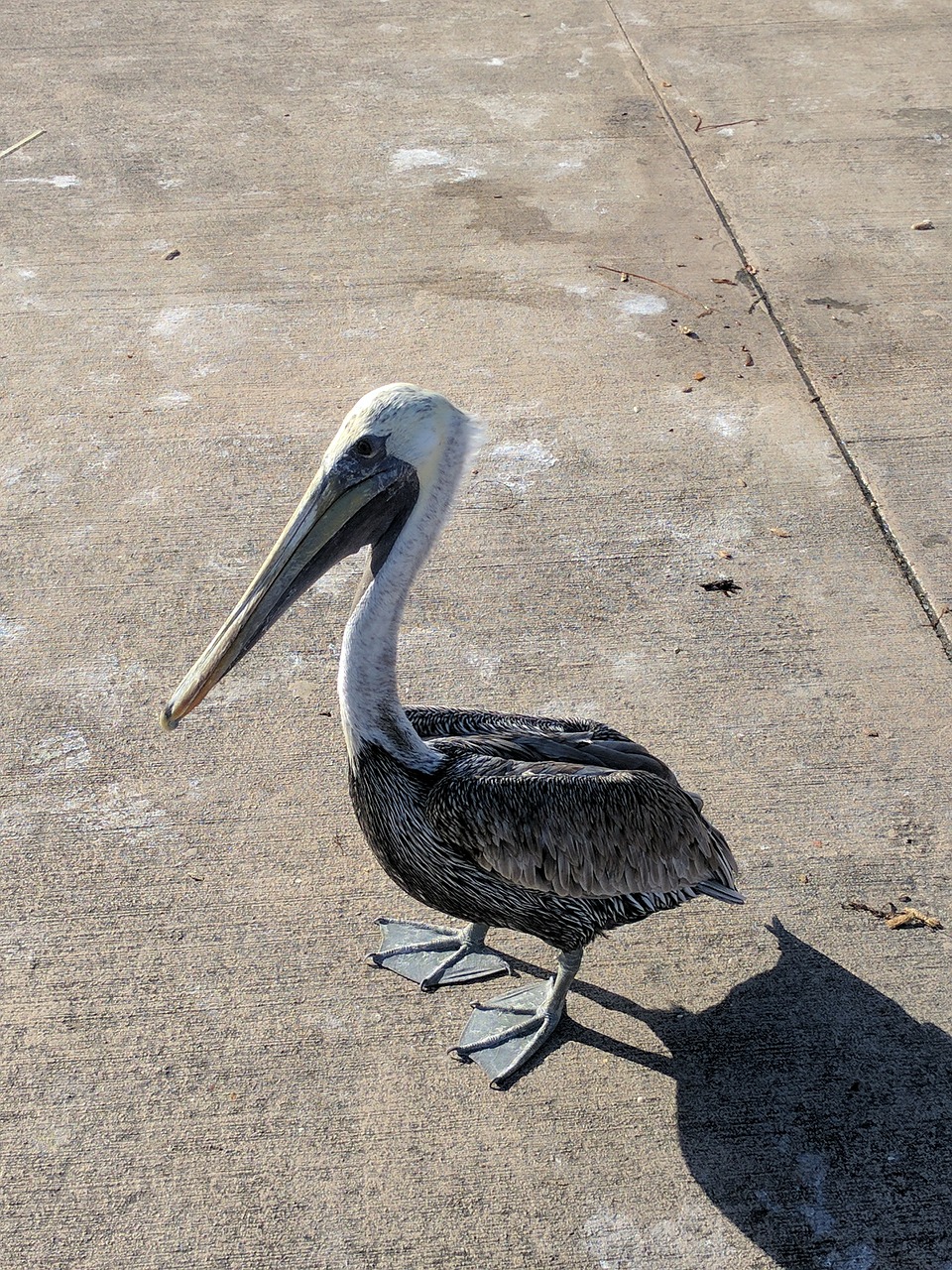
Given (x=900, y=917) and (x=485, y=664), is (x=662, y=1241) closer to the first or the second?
(x=900, y=917)

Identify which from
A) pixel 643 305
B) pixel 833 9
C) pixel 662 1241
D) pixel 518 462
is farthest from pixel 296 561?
pixel 833 9

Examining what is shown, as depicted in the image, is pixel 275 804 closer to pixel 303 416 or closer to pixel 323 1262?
pixel 323 1262

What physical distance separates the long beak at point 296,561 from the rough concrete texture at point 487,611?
914 mm

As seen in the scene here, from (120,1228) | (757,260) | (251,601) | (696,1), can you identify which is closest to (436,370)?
(757,260)

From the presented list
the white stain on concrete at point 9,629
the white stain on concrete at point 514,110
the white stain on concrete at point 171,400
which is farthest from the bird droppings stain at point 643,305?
the white stain on concrete at point 9,629

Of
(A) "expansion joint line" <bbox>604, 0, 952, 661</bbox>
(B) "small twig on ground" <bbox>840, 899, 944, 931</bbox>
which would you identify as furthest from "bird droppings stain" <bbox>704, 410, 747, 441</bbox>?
(B) "small twig on ground" <bbox>840, 899, 944, 931</bbox>

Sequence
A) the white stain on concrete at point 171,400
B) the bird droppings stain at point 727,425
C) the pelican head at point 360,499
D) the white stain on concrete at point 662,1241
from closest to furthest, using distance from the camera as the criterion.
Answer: the white stain on concrete at point 662,1241, the pelican head at point 360,499, the bird droppings stain at point 727,425, the white stain on concrete at point 171,400

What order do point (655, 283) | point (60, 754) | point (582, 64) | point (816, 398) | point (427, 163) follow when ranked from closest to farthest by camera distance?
1. point (60, 754)
2. point (816, 398)
3. point (655, 283)
4. point (427, 163)
5. point (582, 64)

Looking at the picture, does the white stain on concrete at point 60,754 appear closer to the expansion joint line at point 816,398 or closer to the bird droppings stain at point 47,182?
the expansion joint line at point 816,398

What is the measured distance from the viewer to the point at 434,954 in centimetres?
360

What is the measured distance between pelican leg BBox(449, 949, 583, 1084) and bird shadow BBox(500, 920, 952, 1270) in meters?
0.09

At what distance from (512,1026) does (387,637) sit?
1108 mm

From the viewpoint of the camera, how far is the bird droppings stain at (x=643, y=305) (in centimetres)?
614

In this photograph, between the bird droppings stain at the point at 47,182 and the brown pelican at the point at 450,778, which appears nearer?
the brown pelican at the point at 450,778
